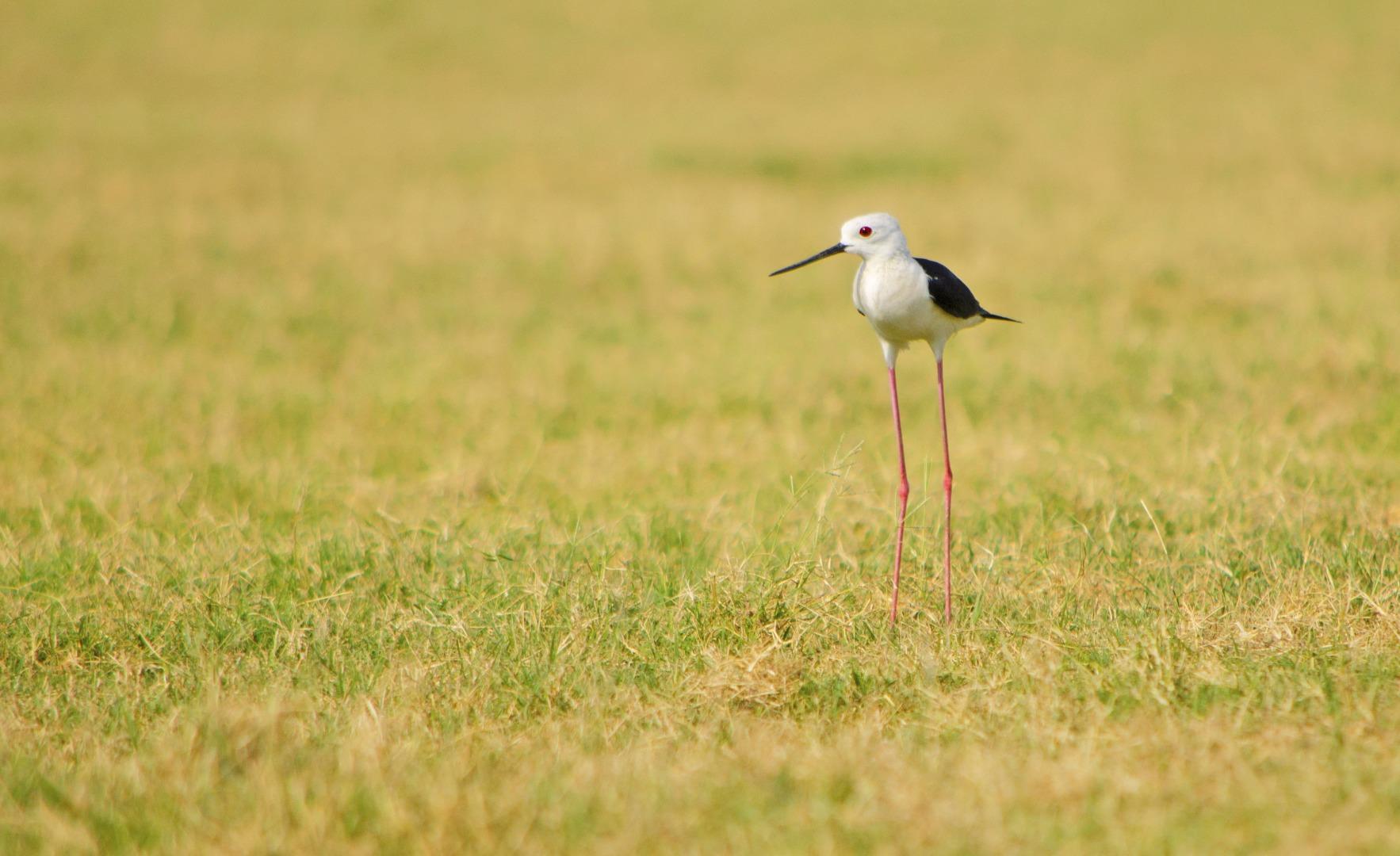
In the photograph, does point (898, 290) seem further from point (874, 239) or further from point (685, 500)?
point (685, 500)

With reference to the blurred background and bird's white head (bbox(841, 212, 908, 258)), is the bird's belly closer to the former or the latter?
bird's white head (bbox(841, 212, 908, 258))

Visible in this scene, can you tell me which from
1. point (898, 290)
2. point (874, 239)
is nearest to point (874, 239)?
point (874, 239)

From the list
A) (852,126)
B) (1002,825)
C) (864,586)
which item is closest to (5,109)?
(852,126)

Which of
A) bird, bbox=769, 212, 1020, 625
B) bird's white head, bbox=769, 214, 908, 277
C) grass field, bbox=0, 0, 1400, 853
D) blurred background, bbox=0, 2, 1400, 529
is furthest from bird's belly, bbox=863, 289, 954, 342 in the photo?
blurred background, bbox=0, 2, 1400, 529

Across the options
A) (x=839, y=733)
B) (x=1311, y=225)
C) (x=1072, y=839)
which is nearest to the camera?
(x=1072, y=839)

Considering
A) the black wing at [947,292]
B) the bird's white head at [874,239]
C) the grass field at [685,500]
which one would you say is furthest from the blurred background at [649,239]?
the bird's white head at [874,239]

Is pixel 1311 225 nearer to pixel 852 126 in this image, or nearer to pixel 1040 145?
pixel 1040 145

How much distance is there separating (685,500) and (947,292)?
1.71 metres

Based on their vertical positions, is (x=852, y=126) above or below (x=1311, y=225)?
above

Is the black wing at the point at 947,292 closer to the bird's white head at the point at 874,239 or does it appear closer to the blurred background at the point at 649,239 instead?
the bird's white head at the point at 874,239

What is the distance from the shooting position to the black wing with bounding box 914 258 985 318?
12.3 feet

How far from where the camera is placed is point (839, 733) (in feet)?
10.1

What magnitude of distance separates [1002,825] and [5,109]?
57.3 ft

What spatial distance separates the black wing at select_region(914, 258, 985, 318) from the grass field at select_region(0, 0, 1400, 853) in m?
0.81
